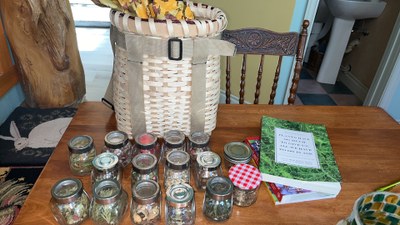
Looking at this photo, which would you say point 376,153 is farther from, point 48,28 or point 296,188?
point 48,28

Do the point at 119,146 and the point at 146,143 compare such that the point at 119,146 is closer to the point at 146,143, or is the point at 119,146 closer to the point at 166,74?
the point at 146,143

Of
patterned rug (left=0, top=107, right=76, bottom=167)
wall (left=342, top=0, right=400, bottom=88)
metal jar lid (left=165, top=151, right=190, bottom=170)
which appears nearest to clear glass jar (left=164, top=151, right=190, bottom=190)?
metal jar lid (left=165, top=151, right=190, bottom=170)

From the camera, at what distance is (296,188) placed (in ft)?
2.11

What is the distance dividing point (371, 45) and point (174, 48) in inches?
103

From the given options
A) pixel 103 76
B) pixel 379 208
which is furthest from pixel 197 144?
pixel 103 76

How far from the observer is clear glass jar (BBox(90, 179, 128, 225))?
1.71 ft

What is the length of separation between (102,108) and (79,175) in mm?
293

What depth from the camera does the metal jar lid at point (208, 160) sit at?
2.03ft

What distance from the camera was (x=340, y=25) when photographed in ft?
9.10

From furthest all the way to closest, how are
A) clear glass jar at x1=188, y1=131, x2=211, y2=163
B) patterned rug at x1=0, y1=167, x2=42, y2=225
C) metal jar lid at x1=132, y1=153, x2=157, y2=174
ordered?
1. patterned rug at x1=0, y1=167, x2=42, y2=225
2. clear glass jar at x1=188, y1=131, x2=211, y2=163
3. metal jar lid at x1=132, y1=153, x2=157, y2=174

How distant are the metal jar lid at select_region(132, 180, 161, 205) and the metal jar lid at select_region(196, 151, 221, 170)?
12 centimetres

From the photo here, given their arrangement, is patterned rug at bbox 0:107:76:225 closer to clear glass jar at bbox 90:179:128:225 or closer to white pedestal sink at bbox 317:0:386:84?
clear glass jar at bbox 90:179:128:225

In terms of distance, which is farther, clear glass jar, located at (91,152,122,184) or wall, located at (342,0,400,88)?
wall, located at (342,0,400,88)

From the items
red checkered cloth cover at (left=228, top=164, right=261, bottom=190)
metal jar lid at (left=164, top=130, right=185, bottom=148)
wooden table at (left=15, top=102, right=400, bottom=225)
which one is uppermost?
metal jar lid at (left=164, top=130, right=185, bottom=148)
